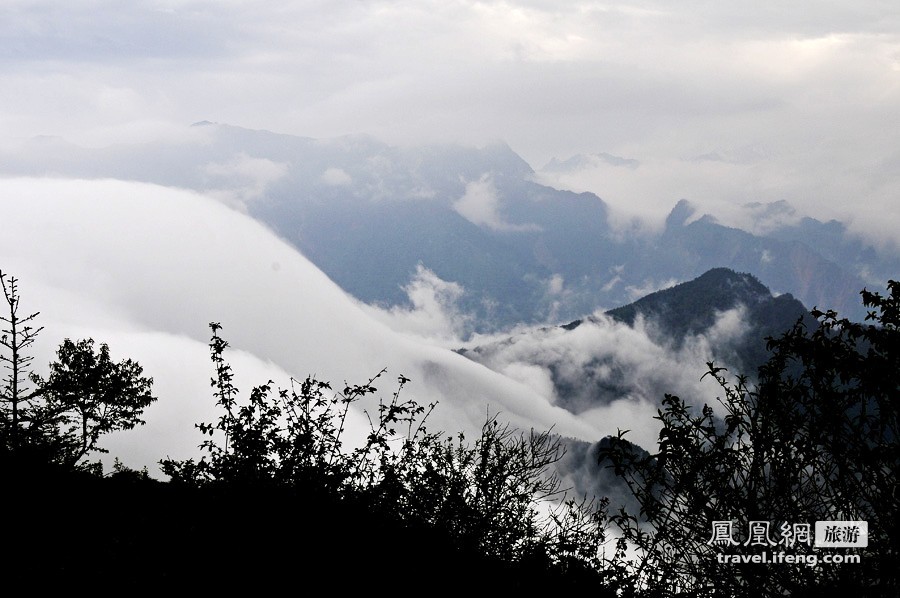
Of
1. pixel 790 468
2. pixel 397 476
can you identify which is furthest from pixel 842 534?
pixel 397 476

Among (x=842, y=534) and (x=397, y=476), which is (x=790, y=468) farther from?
(x=397, y=476)

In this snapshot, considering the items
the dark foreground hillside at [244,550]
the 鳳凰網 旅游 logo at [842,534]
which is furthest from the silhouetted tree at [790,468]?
the dark foreground hillside at [244,550]

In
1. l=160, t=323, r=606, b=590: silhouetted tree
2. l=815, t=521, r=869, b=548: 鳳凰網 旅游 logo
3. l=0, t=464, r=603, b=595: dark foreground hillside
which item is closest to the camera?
l=815, t=521, r=869, b=548: 鳳凰網 旅游 logo

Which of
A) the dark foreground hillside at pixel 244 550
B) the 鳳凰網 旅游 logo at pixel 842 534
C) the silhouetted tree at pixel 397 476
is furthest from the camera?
the silhouetted tree at pixel 397 476

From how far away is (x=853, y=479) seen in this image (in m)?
7.17

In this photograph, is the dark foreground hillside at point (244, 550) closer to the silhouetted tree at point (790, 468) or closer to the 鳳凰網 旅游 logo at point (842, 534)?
Result: the silhouetted tree at point (790, 468)

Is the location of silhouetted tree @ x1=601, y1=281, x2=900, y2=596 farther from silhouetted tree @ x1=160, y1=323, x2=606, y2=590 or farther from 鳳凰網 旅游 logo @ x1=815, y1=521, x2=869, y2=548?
silhouetted tree @ x1=160, y1=323, x2=606, y2=590

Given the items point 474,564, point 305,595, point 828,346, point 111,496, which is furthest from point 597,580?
point 111,496

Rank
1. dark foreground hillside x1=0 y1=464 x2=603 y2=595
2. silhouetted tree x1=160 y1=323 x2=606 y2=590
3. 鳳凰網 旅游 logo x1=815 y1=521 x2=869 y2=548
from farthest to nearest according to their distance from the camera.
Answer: silhouetted tree x1=160 y1=323 x2=606 y2=590 → dark foreground hillside x1=0 y1=464 x2=603 y2=595 → 鳳凰網 旅游 logo x1=815 y1=521 x2=869 y2=548

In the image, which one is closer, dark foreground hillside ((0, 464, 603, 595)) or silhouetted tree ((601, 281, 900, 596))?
silhouetted tree ((601, 281, 900, 596))

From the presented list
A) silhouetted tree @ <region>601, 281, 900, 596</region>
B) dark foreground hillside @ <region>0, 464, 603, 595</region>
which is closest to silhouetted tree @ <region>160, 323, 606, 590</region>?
dark foreground hillside @ <region>0, 464, 603, 595</region>

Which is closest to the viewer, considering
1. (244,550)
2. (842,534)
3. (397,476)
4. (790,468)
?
(842,534)

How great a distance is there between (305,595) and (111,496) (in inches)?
247

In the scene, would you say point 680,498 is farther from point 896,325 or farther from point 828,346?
point 896,325
